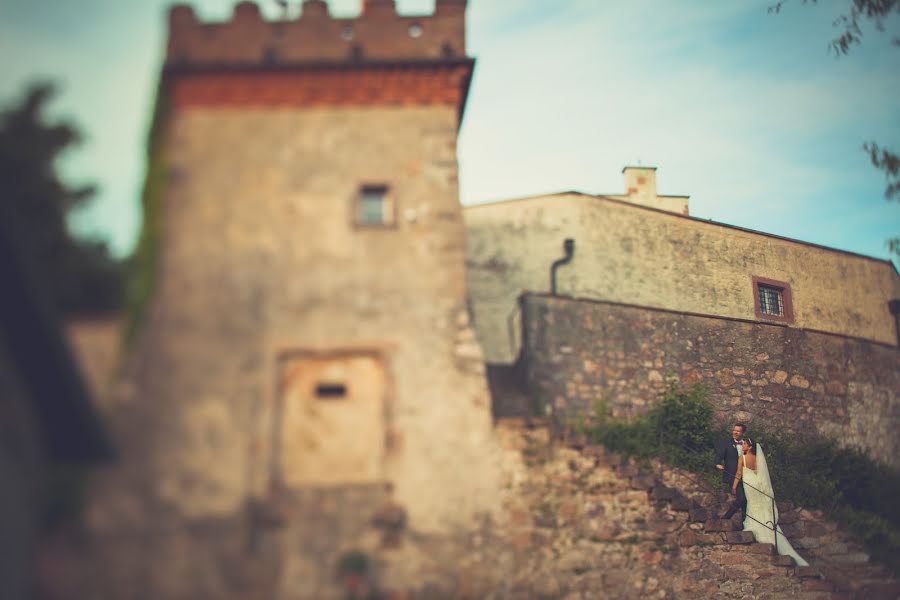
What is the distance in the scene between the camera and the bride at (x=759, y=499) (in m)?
12.5

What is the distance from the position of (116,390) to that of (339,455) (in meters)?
3.00

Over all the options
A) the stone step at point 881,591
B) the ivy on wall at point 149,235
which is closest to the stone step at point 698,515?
the stone step at point 881,591

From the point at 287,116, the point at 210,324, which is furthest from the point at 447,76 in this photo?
the point at 210,324

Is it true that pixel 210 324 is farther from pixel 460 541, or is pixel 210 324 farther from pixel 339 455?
pixel 460 541

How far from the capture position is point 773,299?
60.4 ft

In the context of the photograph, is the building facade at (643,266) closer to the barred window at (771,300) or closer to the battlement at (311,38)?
the barred window at (771,300)

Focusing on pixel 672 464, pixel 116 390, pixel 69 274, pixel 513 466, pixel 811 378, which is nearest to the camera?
pixel 116 390

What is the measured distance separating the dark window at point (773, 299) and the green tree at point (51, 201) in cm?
1402

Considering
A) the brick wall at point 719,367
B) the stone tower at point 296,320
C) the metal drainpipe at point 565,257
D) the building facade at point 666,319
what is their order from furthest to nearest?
the metal drainpipe at point 565,257 < the building facade at point 666,319 < the brick wall at point 719,367 < the stone tower at point 296,320

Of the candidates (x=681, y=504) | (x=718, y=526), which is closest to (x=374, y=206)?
(x=681, y=504)

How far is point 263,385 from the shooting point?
33.1 feet

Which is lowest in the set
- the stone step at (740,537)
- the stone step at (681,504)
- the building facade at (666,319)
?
the stone step at (740,537)

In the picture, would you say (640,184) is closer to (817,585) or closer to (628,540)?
(817,585)

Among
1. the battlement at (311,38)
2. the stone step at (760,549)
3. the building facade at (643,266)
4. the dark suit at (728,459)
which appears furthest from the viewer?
the building facade at (643,266)
